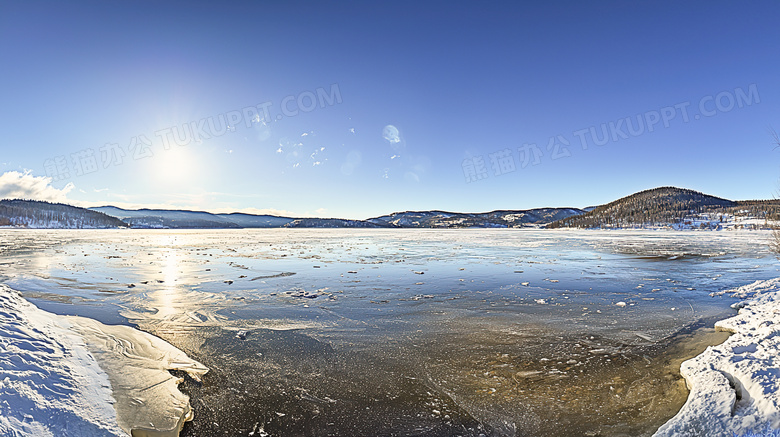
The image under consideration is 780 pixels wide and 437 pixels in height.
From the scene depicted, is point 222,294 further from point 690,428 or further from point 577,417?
point 690,428

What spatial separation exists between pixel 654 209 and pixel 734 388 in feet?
589

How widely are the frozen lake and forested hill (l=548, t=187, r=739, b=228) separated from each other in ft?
473

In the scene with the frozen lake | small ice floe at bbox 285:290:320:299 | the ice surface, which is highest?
the ice surface

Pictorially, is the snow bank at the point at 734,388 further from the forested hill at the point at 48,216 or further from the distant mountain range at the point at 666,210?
the forested hill at the point at 48,216

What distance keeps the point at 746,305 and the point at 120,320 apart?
16.3 metres

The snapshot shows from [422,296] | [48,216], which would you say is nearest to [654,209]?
[422,296]

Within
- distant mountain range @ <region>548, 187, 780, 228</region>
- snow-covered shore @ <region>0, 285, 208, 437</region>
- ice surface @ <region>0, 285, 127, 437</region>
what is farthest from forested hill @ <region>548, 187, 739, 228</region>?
ice surface @ <region>0, 285, 127, 437</region>

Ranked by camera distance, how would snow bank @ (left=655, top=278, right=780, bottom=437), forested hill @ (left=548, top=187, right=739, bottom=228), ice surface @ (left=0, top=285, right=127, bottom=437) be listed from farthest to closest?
forested hill @ (left=548, top=187, right=739, bottom=228) < snow bank @ (left=655, top=278, right=780, bottom=437) < ice surface @ (left=0, top=285, right=127, bottom=437)

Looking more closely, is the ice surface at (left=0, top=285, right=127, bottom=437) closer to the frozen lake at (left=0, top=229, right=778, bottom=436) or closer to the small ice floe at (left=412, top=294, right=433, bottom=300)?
the frozen lake at (left=0, top=229, right=778, bottom=436)

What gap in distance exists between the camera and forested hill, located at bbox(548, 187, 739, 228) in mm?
133500

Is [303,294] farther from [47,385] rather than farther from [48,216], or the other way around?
[48,216]

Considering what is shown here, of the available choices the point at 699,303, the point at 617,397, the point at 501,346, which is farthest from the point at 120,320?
the point at 699,303

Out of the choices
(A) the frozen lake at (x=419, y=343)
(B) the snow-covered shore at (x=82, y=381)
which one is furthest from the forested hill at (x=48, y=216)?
(B) the snow-covered shore at (x=82, y=381)

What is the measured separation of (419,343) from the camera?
6.80 meters
